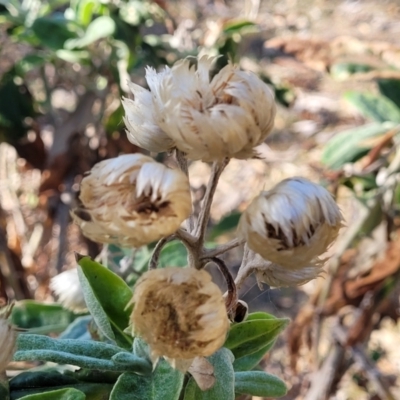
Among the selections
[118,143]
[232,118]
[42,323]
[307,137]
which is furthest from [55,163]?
[307,137]

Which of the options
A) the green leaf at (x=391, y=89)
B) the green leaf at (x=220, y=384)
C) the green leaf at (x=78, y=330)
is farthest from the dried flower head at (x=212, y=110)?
the green leaf at (x=391, y=89)

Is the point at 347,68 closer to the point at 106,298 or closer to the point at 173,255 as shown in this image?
the point at 173,255

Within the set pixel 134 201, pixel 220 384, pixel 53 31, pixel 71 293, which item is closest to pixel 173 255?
pixel 71 293

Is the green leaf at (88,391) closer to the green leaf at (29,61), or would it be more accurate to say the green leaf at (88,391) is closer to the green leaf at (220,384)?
the green leaf at (220,384)

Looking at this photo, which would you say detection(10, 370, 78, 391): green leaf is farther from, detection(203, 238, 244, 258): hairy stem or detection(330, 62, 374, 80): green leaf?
detection(330, 62, 374, 80): green leaf

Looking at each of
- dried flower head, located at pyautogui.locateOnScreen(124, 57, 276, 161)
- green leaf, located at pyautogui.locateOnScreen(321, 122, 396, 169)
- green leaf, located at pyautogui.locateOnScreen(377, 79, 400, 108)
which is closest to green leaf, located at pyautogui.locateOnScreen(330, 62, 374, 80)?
green leaf, located at pyautogui.locateOnScreen(377, 79, 400, 108)

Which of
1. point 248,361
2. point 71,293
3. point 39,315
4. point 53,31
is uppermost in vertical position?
point 53,31
